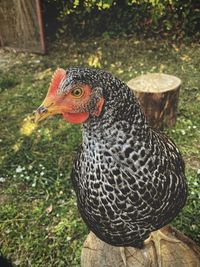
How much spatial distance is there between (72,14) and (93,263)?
6.05 m

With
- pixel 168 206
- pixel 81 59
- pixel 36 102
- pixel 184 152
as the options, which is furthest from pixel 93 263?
pixel 81 59

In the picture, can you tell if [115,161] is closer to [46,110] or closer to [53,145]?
[46,110]

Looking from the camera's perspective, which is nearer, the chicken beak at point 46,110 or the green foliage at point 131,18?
the chicken beak at point 46,110

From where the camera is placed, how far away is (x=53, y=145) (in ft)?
15.8

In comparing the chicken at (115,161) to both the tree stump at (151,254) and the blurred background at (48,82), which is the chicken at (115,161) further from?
the blurred background at (48,82)

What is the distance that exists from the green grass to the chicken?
4.17 feet

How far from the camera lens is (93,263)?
282cm

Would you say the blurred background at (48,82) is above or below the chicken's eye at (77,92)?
below

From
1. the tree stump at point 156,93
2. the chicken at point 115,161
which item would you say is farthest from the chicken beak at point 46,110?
the tree stump at point 156,93

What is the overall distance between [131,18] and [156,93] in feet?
12.8

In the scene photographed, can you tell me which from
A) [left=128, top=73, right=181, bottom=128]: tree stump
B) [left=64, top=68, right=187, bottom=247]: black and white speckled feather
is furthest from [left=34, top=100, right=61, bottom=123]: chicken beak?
[left=128, top=73, right=181, bottom=128]: tree stump

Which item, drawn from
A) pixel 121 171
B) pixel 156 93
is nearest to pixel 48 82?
pixel 156 93

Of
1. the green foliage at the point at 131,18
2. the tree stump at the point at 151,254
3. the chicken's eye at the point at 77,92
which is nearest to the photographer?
the chicken's eye at the point at 77,92

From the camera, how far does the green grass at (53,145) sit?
3553 mm
